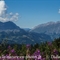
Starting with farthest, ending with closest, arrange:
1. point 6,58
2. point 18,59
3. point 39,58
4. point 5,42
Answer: point 5,42 < point 6,58 < point 18,59 < point 39,58

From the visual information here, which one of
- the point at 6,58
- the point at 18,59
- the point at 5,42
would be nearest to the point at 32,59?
the point at 18,59

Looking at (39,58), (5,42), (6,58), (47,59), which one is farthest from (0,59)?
(5,42)

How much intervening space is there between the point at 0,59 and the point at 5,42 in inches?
160

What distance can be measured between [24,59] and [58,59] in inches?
42.4

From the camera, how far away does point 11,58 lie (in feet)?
23.8

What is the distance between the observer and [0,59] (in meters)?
7.39

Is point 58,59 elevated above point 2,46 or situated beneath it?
situated beneath

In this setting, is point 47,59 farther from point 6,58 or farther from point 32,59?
point 6,58

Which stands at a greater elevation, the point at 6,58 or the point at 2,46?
the point at 2,46

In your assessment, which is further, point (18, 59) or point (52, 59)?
point (52, 59)

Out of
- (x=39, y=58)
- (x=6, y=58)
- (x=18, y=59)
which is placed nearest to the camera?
(x=39, y=58)

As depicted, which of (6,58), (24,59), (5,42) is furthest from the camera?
(5,42)

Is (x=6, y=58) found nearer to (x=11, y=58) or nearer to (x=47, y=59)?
(x=11, y=58)

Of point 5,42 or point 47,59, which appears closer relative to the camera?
point 47,59
